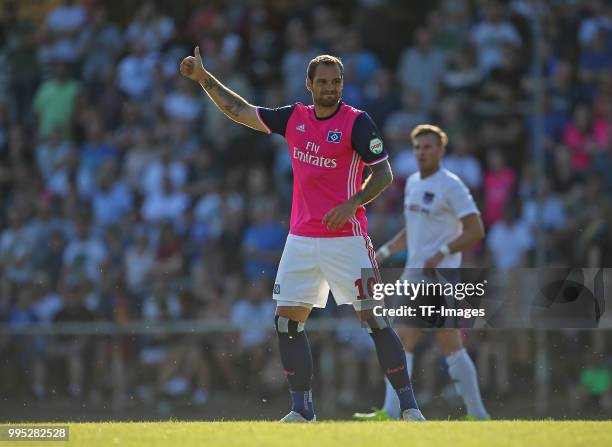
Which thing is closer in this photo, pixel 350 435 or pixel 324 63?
pixel 350 435

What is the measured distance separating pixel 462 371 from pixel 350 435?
12.4ft

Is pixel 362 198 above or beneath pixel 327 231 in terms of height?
above

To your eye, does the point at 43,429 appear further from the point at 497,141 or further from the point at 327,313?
the point at 497,141

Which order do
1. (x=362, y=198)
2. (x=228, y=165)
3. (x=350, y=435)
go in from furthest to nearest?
(x=228, y=165)
(x=362, y=198)
(x=350, y=435)

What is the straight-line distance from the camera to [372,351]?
15.8m

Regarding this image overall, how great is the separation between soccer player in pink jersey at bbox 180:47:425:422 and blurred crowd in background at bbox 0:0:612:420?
215 inches

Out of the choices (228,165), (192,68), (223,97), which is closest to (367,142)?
(223,97)

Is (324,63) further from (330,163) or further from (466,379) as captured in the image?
(466,379)

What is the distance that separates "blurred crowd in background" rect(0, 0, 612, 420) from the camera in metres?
16.2

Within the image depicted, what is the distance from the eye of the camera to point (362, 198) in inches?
377

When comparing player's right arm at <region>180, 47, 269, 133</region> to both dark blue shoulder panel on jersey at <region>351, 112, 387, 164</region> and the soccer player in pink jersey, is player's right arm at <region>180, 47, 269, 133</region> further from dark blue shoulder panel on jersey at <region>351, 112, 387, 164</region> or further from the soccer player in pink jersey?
dark blue shoulder panel on jersey at <region>351, 112, 387, 164</region>

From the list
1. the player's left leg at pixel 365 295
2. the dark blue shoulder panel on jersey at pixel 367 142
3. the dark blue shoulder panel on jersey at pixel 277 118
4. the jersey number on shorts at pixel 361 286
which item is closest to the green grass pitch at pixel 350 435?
the player's left leg at pixel 365 295

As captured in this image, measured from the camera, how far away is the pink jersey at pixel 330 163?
9.75m

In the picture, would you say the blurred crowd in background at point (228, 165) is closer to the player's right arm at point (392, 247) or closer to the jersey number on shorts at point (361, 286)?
the player's right arm at point (392, 247)
